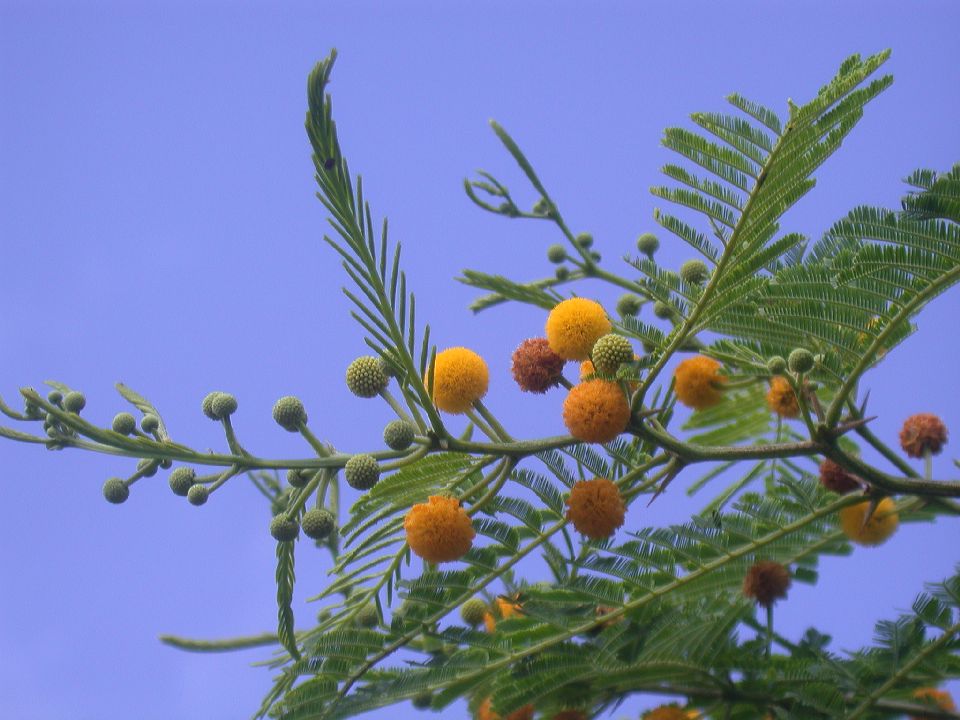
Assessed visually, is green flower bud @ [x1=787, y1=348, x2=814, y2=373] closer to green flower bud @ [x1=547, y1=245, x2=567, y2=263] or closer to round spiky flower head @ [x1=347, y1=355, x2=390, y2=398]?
round spiky flower head @ [x1=347, y1=355, x2=390, y2=398]

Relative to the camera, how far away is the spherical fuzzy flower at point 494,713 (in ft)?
14.3

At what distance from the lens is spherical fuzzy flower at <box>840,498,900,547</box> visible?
4422mm

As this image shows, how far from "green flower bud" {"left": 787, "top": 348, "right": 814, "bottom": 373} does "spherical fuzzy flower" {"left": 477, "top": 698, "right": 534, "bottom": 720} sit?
1810 millimetres

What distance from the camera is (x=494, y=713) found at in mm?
4391

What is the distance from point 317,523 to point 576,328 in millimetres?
1228

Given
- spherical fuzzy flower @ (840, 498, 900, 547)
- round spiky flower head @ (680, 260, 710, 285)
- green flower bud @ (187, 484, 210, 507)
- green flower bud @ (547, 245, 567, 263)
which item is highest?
green flower bud @ (547, 245, 567, 263)

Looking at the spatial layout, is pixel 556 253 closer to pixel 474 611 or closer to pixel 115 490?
pixel 474 611

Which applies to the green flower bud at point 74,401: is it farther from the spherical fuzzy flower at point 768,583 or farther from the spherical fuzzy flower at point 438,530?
the spherical fuzzy flower at point 768,583

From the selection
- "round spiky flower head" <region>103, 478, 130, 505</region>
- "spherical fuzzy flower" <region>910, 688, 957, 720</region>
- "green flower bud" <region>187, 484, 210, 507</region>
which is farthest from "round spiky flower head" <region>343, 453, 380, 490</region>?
"spherical fuzzy flower" <region>910, 688, 957, 720</region>

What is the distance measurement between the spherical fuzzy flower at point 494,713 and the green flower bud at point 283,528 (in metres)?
1.11

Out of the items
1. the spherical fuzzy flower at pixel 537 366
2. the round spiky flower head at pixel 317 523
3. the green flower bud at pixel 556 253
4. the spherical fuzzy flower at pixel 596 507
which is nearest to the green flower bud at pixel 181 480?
the round spiky flower head at pixel 317 523

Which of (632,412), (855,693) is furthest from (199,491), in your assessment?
(855,693)

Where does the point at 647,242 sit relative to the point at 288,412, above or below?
above

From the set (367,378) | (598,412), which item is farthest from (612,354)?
(367,378)
